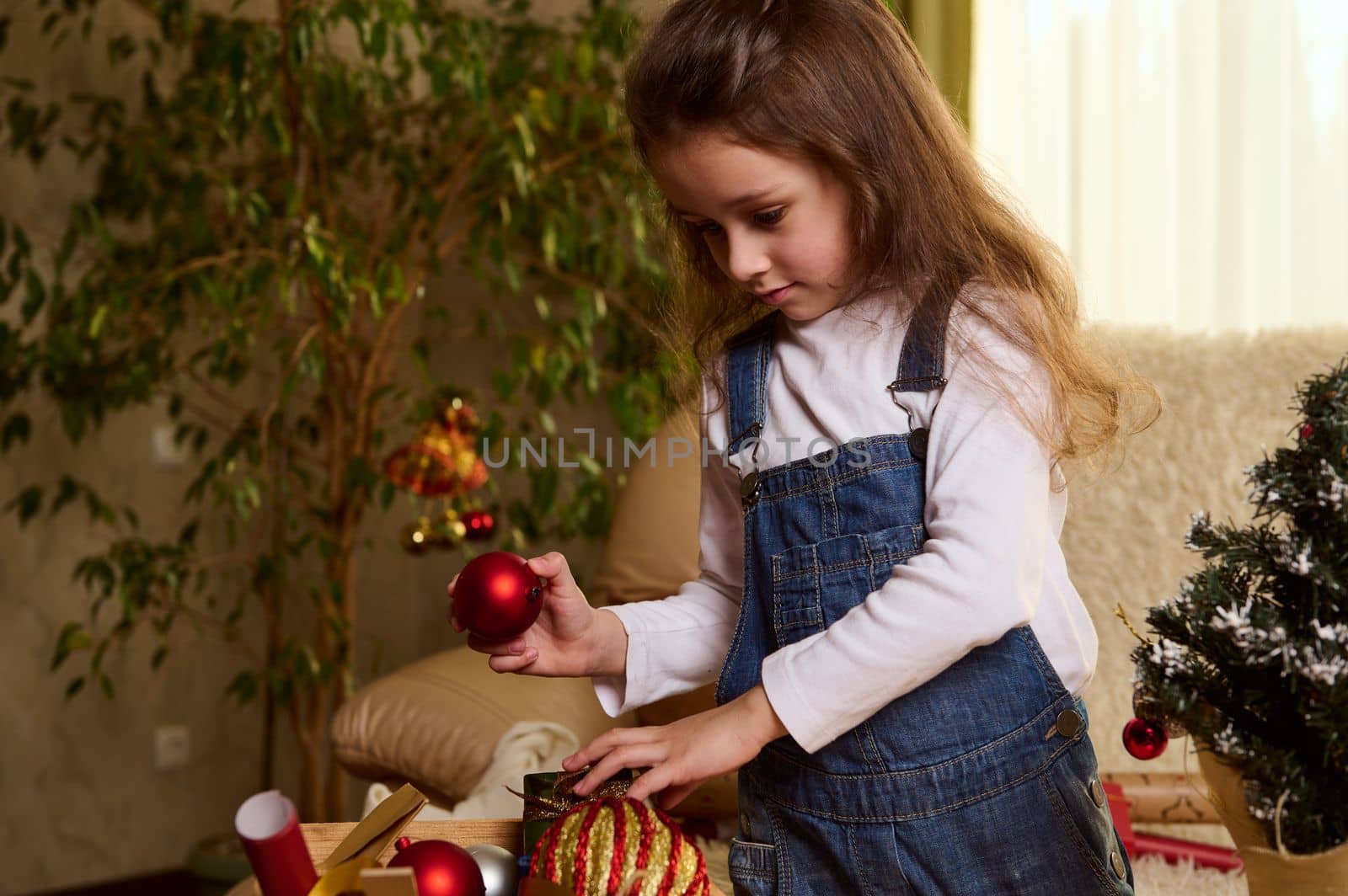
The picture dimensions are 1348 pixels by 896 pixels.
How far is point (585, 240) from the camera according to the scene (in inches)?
98.3

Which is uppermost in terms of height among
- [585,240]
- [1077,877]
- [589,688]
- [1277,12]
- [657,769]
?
[1277,12]

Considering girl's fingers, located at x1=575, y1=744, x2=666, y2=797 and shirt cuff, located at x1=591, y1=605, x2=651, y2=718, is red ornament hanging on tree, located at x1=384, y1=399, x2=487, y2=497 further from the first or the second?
girl's fingers, located at x1=575, y1=744, x2=666, y2=797

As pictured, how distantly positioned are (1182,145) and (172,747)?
2.70 m

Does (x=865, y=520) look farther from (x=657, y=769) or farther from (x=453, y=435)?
(x=453, y=435)

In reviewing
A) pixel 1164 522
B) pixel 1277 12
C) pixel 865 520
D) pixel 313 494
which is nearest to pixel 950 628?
pixel 865 520

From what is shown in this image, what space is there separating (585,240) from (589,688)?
3.55 feet

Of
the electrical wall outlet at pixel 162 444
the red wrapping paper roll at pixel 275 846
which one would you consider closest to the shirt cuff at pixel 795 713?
the red wrapping paper roll at pixel 275 846

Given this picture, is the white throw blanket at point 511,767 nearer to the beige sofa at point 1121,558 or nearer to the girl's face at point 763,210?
the beige sofa at point 1121,558

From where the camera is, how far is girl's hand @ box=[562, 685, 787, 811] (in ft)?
2.60

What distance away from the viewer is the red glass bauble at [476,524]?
227 centimetres

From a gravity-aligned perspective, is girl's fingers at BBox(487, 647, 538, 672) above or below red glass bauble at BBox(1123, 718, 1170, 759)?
above

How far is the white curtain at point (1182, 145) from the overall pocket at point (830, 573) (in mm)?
1064

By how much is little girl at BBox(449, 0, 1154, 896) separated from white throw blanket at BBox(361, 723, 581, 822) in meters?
0.51

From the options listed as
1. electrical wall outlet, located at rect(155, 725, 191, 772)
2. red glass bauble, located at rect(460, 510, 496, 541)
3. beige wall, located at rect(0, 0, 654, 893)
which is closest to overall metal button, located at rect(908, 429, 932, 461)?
red glass bauble, located at rect(460, 510, 496, 541)
